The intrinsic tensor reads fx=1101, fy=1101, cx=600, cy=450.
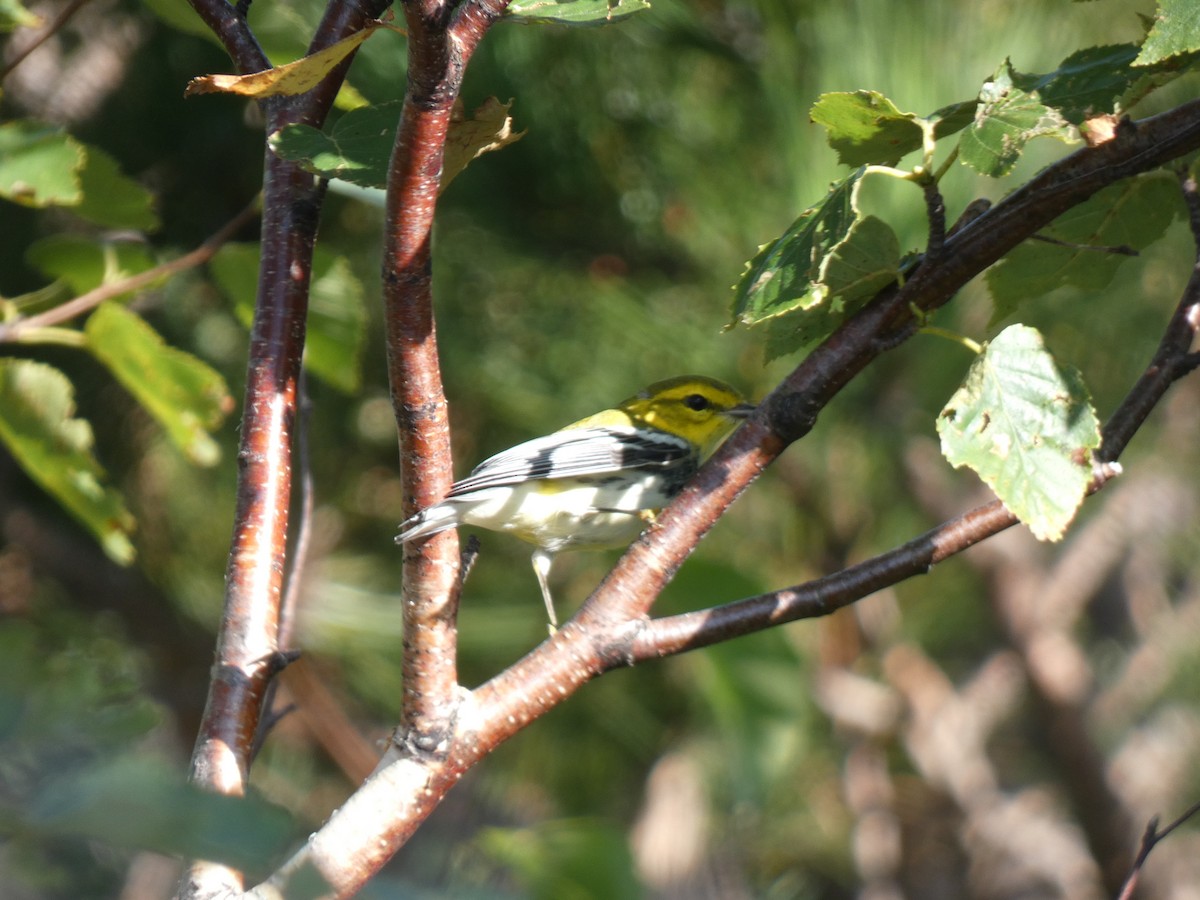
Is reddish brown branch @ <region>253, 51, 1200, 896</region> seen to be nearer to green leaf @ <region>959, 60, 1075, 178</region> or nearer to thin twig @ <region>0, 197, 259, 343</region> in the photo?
green leaf @ <region>959, 60, 1075, 178</region>

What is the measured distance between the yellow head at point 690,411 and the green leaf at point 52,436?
0.86 metres

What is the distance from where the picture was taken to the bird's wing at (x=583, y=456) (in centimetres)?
139

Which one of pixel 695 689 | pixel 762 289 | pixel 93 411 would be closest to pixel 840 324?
pixel 762 289

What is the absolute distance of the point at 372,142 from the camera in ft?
2.35

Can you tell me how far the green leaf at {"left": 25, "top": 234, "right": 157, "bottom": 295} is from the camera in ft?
3.62

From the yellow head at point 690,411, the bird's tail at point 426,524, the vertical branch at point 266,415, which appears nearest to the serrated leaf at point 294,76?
the vertical branch at point 266,415

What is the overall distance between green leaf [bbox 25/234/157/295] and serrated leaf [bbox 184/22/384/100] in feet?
1.70

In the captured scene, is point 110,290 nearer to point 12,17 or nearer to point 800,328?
point 12,17

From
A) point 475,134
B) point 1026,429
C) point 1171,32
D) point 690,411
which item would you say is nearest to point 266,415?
point 475,134

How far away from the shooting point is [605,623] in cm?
77

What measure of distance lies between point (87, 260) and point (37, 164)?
0.20 m

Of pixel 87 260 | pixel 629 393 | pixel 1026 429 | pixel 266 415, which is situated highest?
pixel 629 393

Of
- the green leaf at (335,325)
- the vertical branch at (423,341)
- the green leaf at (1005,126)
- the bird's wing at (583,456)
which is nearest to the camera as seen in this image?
the vertical branch at (423,341)

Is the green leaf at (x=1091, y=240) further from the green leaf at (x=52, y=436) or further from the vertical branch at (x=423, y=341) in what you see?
the green leaf at (x=52, y=436)
